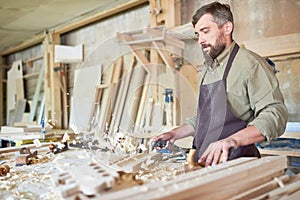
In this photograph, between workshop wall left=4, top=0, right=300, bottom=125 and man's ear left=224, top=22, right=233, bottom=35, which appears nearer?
man's ear left=224, top=22, right=233, bottom=35

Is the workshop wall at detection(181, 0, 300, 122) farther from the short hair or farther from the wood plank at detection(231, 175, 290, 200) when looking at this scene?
the wood plank at detection(231, 175, 290, 200)

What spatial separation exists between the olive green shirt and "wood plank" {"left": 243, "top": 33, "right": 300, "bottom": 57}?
0.80m

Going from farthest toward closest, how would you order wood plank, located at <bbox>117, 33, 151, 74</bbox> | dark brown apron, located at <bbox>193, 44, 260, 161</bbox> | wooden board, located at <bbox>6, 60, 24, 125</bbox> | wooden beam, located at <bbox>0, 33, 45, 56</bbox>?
wooden board, located at <bbox>6, 60, 24, 125</bbox>, wooden beam, located at <bbox>0, 33, 45, 56</bbox>, wood plank, located at <bbox>117, 33, 151, 74</bbox>, dark brown apron, located at <bbox>193, 44, 260, 161</bbox>

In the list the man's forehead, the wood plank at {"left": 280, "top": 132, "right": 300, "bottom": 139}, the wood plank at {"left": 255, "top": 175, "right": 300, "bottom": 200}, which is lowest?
the wood plank at {"left": 255, "top": 175, "right": 300, "bottom": 200}

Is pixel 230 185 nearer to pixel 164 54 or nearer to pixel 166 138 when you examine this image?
pixel 166 138

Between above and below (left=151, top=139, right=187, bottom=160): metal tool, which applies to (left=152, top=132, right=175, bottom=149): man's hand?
above

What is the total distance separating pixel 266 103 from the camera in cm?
119

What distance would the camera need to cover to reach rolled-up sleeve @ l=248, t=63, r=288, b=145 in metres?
1.12

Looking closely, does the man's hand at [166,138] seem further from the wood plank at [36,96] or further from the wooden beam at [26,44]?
the wood plank at [36,96]

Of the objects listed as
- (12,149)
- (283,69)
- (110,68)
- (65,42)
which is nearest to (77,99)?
(110,68)

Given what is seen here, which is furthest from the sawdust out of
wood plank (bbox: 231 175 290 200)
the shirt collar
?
the shirt collar

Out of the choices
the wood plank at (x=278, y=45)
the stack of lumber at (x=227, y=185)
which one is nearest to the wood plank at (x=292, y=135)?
the wood plank at (x=278, y=45)

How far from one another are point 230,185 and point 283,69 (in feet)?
5.68

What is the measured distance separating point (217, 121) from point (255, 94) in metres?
0.22
